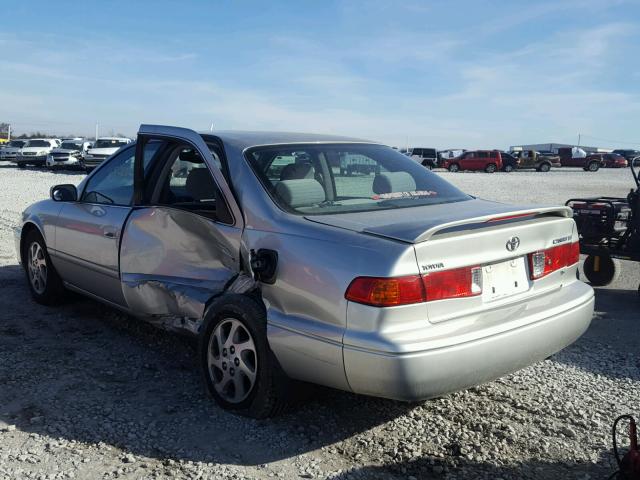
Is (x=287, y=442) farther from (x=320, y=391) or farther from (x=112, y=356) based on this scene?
(x=112, y=356)

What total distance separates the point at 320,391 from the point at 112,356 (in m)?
1.80

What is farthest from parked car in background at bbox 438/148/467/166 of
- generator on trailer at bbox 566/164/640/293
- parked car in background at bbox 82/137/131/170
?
generator on trailer at bbox 566/164/640/293

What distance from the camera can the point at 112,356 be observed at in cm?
464

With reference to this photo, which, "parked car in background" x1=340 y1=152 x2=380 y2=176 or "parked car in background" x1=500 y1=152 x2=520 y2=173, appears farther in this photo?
"parked car in background" x1=500 y1=152 x2=520 y2=173

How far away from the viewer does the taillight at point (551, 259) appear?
358cm

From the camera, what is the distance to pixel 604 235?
25.0ft

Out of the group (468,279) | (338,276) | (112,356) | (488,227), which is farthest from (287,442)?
(112,356)

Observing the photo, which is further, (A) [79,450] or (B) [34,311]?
(B) [34,311]

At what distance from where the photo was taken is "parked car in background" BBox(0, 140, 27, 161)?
35875 mm

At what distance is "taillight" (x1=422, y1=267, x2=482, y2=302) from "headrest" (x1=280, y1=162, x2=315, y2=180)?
1214mm

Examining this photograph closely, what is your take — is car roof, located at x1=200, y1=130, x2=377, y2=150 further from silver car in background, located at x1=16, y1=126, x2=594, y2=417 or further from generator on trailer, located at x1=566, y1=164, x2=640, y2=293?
generator on trailer, located at x1=566, y1=164, x2=640, y2=293

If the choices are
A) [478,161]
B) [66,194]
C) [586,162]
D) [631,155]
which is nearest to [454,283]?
[66,194]

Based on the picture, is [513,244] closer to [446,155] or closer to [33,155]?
[33,155]

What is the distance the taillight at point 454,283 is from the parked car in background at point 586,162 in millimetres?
51462
